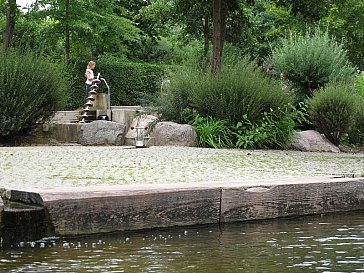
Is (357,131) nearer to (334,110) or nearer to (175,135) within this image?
(334,110)

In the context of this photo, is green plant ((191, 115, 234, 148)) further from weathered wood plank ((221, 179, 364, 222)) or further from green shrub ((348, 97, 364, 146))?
weathered wood plank ((221, 179, 364, 222))

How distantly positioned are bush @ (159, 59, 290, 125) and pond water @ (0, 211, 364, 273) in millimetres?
8489

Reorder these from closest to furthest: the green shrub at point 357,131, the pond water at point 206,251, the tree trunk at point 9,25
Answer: the pond water at point 206,251
the green shrub at point 357,131
the tree trunk at point 9,25

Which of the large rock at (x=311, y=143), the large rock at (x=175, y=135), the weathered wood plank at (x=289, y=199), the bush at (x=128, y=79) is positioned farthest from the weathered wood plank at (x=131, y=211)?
the bush at (x=128, y=79)

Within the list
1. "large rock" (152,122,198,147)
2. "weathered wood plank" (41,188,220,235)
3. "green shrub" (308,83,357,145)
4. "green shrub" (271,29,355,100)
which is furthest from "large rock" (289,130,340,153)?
"weathered wood plank" (41,188,220,235)

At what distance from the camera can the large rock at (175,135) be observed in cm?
1458

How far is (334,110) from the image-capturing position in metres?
15.6

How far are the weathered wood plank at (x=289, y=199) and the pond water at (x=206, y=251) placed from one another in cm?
18

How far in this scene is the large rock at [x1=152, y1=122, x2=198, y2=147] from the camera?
1458cm

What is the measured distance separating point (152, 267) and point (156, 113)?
11643 millimetres

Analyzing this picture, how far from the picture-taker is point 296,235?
603 cm

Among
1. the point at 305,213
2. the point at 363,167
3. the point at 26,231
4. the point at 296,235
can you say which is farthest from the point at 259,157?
the point at 26,231

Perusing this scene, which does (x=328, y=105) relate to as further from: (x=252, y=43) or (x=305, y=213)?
(x=252, y=43)

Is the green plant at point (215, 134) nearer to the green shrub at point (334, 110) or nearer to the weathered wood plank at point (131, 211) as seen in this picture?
the green shrub at point (334, 110)
